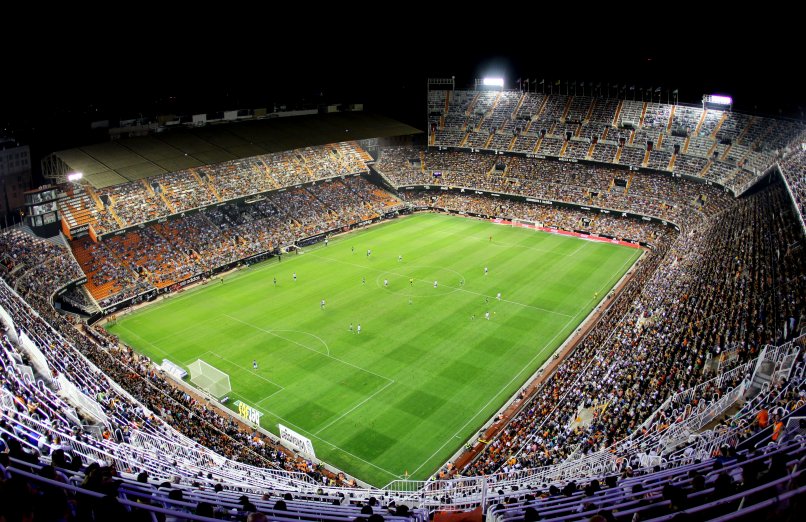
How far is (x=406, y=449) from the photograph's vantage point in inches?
1137

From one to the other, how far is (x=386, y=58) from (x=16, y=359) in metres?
74.3

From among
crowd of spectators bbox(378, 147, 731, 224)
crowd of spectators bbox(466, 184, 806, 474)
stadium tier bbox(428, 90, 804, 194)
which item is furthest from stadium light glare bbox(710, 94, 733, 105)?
crowd of spectators bbox(466, 184, 806, 474)

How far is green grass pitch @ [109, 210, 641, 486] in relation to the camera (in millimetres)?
30984

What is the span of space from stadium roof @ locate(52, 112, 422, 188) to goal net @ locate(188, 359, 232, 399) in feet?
77.9

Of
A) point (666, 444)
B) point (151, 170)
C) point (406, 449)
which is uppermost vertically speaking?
point (151, 170)

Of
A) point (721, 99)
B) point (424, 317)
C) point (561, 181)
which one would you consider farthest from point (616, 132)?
point (424, 317)

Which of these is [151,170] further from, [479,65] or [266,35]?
[479,65]

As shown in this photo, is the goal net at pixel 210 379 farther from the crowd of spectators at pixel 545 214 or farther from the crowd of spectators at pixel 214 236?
the crowd of spectators at pixel 545 214

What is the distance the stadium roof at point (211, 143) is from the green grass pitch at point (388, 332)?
1333 cm

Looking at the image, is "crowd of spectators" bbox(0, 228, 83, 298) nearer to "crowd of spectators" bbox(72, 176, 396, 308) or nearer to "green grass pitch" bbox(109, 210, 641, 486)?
"crowd of spectators" bbox(72, 176, 396, 308)

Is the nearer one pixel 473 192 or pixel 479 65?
pixel 473 192

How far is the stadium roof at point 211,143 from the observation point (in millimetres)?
53812

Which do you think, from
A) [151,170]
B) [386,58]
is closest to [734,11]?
[386,58]

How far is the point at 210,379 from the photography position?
114 feet
